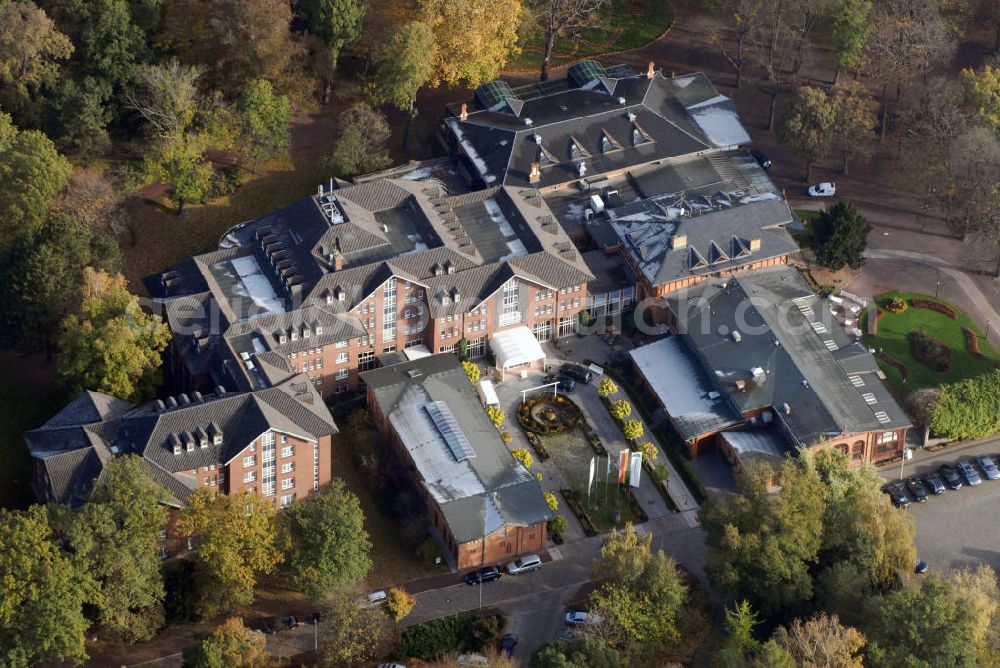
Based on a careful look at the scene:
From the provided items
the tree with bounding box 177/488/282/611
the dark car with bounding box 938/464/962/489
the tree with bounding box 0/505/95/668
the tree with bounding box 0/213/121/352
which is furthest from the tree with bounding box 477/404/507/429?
the tree with bounding box 0/505/95/668

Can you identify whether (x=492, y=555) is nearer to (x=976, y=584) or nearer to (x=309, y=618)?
(x=309, y=618)

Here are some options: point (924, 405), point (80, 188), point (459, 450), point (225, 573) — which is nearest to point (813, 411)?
point (924, 405)

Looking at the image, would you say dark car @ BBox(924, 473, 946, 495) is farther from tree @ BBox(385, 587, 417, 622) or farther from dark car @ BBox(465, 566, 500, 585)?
tree @ BBox(385, 587, 417, 622)

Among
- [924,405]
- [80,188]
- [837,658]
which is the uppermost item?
[80,188]

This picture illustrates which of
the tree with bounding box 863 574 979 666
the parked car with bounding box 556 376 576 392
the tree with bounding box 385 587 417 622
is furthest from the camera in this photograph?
the parked car with bounding box 556 376 576 392

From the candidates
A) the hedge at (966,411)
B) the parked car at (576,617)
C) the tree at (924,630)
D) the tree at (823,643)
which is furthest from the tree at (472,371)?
the tree at (924,630)
